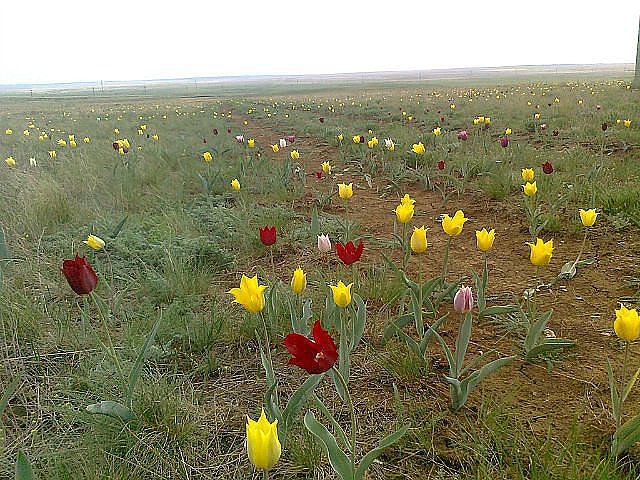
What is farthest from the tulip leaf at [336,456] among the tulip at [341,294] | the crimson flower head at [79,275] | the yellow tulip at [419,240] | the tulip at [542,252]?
the tulip at [542,252]

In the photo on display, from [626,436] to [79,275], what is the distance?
1678mm

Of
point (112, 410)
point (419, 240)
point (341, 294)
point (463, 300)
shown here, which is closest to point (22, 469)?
point (112, 410)

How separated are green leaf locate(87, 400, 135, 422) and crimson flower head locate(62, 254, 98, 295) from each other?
0.36m

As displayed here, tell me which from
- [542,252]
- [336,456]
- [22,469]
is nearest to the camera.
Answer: [22,469]

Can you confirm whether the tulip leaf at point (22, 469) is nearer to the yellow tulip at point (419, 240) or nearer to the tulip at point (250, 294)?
the tulip at point (250, 294)

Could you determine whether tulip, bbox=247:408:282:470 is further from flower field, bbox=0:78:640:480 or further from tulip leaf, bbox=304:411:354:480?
tulip leaf, bbox=304:411:354:480

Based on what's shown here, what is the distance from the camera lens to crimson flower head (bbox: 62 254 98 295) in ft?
5.17

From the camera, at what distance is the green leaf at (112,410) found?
1488mm

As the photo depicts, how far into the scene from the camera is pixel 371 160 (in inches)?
238

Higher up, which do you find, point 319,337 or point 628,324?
point 319,337

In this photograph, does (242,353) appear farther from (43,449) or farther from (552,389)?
(552,389)

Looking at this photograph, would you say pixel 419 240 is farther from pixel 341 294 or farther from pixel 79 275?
pixel 79 275

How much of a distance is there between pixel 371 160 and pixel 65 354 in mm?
4510

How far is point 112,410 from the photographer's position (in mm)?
1541
